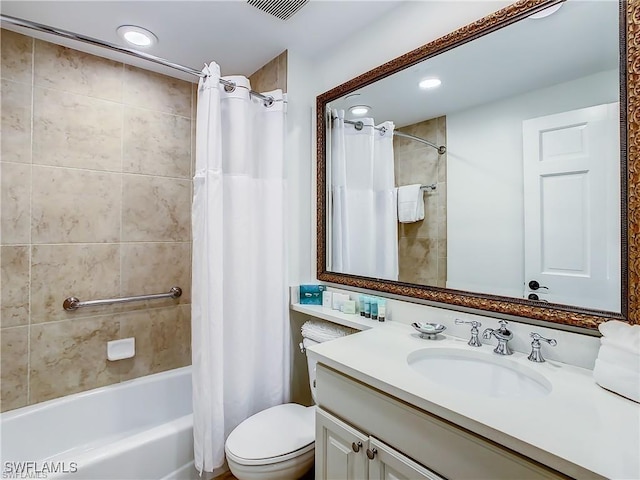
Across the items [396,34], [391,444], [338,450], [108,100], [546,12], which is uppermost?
[396,34]

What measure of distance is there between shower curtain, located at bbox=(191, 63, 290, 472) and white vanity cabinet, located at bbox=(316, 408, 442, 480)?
692 millimetres

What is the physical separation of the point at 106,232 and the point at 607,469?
244 cm

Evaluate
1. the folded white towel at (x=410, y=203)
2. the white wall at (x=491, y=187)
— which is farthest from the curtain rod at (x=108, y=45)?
the white wall at (x=491, y=187)

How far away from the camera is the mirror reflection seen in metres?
0.99

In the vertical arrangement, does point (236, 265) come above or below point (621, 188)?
A: below

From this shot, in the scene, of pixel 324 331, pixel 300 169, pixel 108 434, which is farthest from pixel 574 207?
pixel 108 434

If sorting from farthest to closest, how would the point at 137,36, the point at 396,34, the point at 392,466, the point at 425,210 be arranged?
the point at 137,36 < the point at 396,34 < the point at 425,210 < the point at 392,466

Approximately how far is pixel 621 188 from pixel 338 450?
48.3 inches

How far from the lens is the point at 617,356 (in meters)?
0.85

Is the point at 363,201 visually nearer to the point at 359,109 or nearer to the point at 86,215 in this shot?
the point at 359,109

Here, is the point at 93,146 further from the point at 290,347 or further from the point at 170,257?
the point at 290,347

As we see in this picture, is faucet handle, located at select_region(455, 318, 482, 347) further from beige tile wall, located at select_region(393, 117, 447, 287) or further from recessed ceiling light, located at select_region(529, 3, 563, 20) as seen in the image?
recessed ceiling light, located at select_region(529, 3, 563, 20)

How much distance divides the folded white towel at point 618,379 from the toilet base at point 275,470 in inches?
44.6

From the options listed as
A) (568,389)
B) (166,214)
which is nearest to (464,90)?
(568,389)
